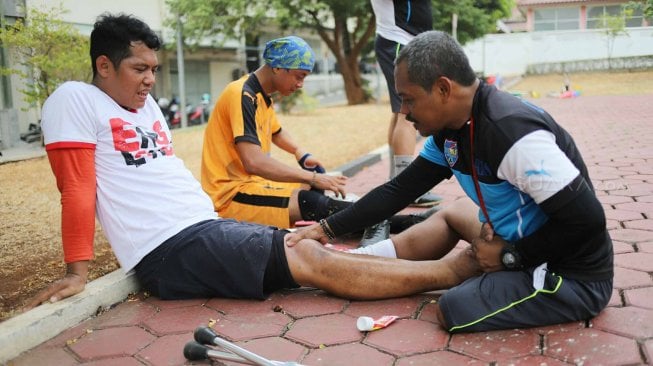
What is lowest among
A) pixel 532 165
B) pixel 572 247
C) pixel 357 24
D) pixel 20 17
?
pixel 572 247

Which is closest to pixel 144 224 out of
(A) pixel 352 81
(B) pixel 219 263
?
(B) pixel 219 263

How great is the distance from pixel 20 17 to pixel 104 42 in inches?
257

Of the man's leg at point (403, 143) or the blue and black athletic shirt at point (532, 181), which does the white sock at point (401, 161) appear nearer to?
the man's leg at point (403, 143)

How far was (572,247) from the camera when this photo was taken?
7.22ft

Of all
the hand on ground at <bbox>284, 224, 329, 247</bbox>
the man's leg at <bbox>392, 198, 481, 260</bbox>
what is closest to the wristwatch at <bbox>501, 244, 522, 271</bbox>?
the man's leg at <bbox>392, 198, 481, 260</bbox>

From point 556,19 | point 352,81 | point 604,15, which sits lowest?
point 352,81

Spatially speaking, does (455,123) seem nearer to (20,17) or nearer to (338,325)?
(338,325)

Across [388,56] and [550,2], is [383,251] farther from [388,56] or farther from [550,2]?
[550,2]

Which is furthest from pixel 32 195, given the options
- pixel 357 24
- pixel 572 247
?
pixel 357 24

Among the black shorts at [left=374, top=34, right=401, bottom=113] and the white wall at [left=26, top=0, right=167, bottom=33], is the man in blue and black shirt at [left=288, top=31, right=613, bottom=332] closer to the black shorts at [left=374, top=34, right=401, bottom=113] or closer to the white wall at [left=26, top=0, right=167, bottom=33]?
the black shorts at [left=374, top=34, right=401, bottom=113]

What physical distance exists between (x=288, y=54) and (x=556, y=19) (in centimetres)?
3369

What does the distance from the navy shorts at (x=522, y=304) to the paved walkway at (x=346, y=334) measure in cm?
4

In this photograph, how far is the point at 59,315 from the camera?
2.53m

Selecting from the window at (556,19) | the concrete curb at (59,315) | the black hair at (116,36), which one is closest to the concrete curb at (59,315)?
the concrete curb at (59,315)
